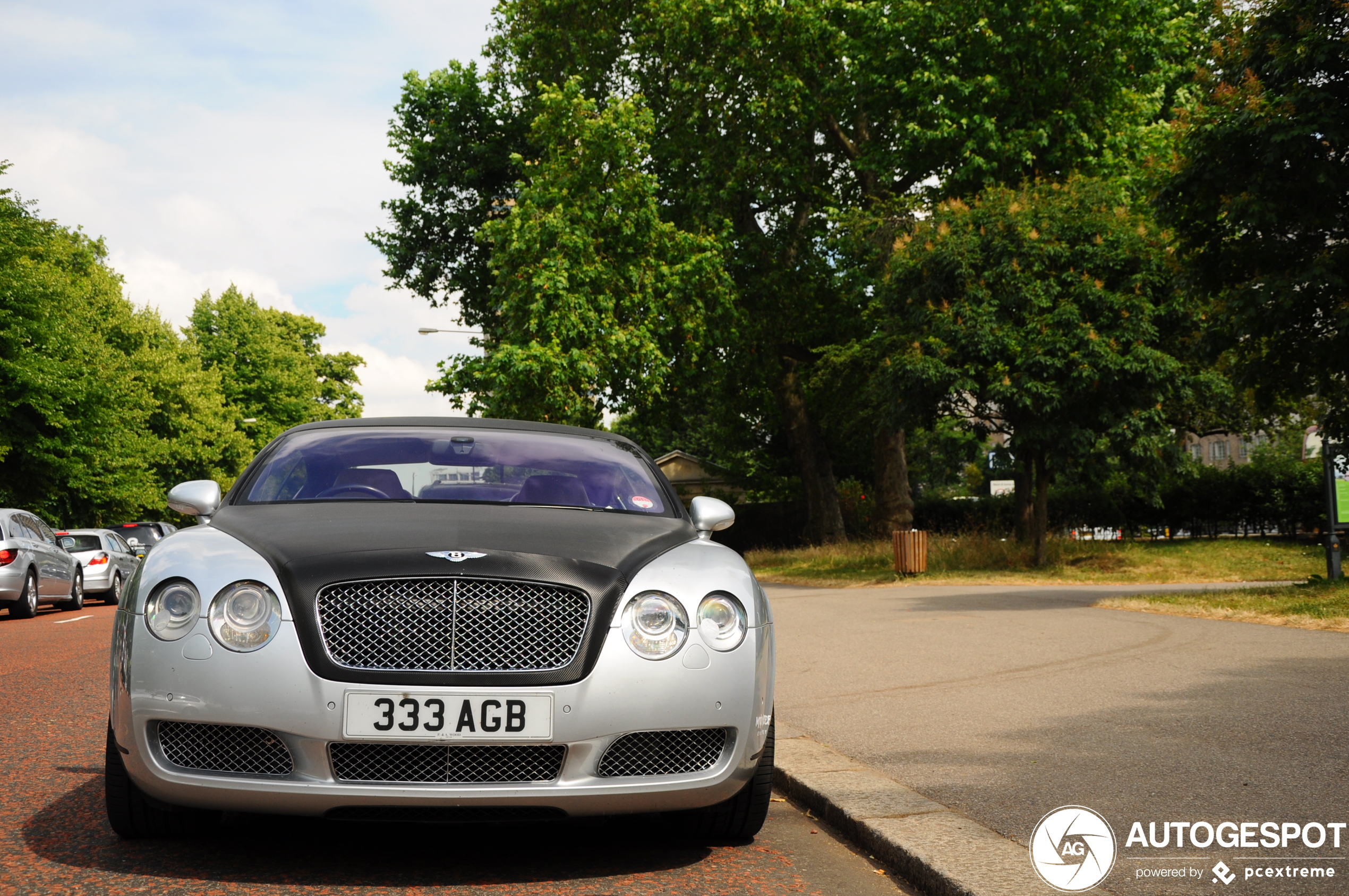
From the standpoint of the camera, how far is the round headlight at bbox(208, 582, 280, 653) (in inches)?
153

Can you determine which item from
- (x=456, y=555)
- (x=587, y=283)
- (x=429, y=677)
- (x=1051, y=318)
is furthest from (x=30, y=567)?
(x=429, y=677)

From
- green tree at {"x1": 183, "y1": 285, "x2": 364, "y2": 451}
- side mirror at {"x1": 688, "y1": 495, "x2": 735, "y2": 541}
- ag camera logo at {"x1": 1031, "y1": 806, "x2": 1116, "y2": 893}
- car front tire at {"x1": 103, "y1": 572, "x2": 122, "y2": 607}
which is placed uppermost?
green tree at {"x1": 183, "y1": 285, "x2": 364, "y2": 451}

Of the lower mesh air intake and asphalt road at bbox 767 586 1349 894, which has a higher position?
the lower mesh air intake

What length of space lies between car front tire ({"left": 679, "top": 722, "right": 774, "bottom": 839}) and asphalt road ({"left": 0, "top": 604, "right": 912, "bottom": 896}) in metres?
0.06

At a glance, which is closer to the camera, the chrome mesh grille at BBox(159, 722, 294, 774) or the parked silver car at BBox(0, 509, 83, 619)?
the chrome mesh grille at BBox(159, 722, 294, 774)

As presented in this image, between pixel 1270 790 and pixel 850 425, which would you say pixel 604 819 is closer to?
pixel 1270 790

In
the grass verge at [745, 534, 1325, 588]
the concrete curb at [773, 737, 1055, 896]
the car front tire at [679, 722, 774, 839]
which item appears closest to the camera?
the concrete curb at [773, 737, 1055, 896]

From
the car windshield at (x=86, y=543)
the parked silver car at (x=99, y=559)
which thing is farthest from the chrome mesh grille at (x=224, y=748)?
the car windshield at (x=86, y=543)

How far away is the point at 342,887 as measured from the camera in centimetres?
385

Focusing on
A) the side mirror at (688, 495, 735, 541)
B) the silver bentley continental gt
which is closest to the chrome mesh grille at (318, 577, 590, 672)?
the silver bentley continental gt

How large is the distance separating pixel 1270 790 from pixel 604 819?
2.56 m

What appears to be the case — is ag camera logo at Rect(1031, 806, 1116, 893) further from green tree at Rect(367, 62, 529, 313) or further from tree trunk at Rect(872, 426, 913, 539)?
green tree at Rect(367, 62, 529, 313)

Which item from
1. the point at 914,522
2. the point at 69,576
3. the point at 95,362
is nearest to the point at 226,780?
the point at 69,576

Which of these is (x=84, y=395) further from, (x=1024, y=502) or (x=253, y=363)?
(x=253, y=363)
